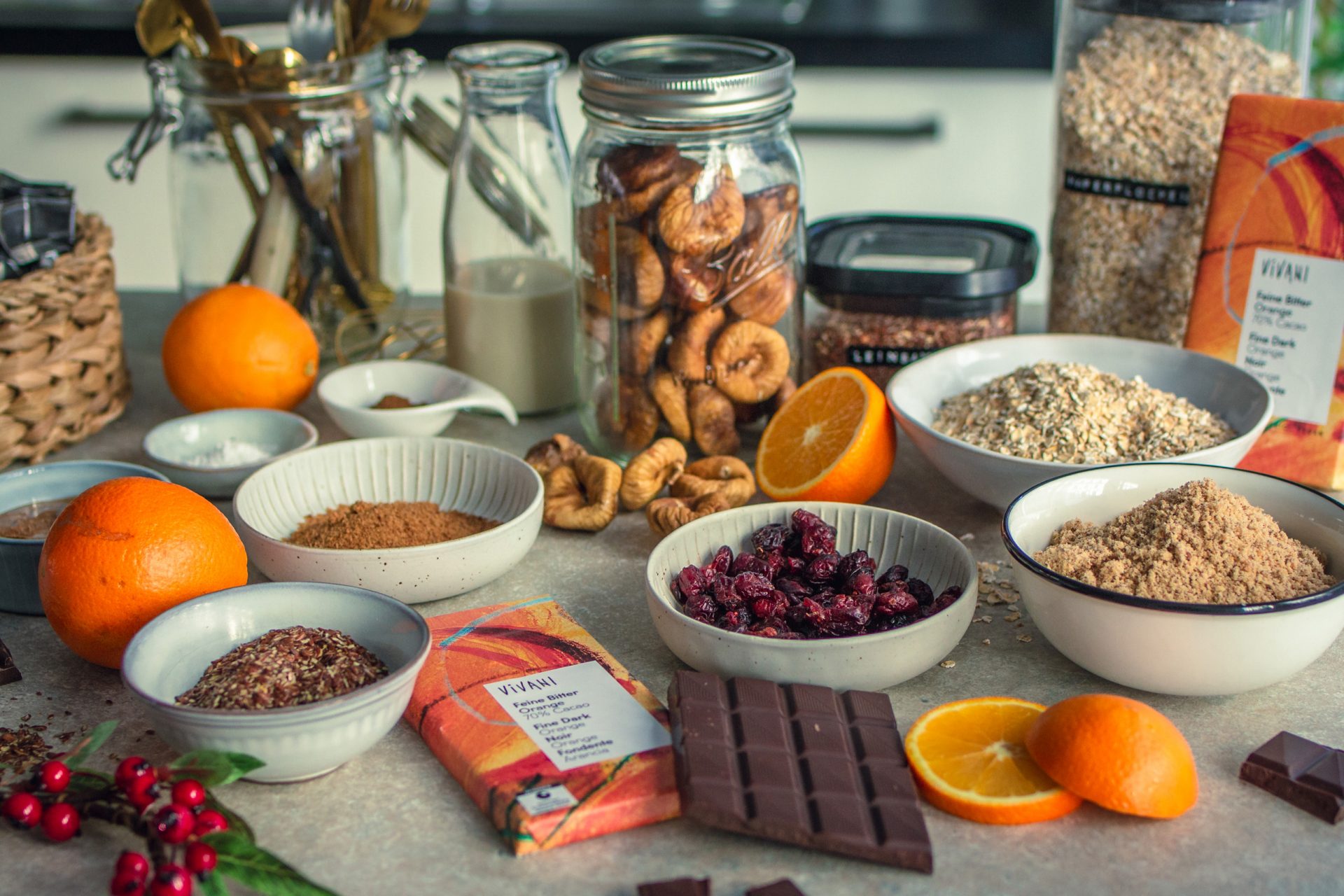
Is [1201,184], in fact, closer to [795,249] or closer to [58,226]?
[795,249]

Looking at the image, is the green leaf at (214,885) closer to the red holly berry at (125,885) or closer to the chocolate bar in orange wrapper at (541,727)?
the red holly berry at (125,885)

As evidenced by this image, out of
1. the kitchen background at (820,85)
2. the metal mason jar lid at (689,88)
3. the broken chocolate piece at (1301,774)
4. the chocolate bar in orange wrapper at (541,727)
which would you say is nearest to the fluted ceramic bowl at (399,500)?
the chocolate bar in orange wrapper at (541,727)

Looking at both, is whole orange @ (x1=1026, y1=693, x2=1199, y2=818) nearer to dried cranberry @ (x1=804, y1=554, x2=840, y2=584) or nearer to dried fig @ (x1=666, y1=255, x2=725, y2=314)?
A: dried cranberry @ (x1=804, y1=554, x2=840, y2=584)

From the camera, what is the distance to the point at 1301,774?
2.56ft

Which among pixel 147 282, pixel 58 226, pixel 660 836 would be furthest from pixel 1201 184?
pixel 147 282

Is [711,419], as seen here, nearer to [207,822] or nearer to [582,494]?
[582,494]

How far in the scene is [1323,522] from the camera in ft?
3.06

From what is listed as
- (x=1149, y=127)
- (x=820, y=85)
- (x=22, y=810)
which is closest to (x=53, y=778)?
(x=22, y=810)

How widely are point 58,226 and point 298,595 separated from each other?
2.11 ft

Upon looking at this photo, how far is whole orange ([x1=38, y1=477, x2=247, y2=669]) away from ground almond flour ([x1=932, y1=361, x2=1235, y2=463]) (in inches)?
26.5

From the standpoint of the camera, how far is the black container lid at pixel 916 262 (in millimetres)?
1285

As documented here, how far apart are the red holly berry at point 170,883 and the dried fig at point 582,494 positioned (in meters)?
0.50

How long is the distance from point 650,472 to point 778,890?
21.7 inches

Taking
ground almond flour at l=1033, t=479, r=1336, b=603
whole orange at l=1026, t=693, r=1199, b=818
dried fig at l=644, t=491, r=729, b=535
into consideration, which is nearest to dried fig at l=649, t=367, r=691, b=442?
dried fig at l=644, t=491, r=729, b=535
